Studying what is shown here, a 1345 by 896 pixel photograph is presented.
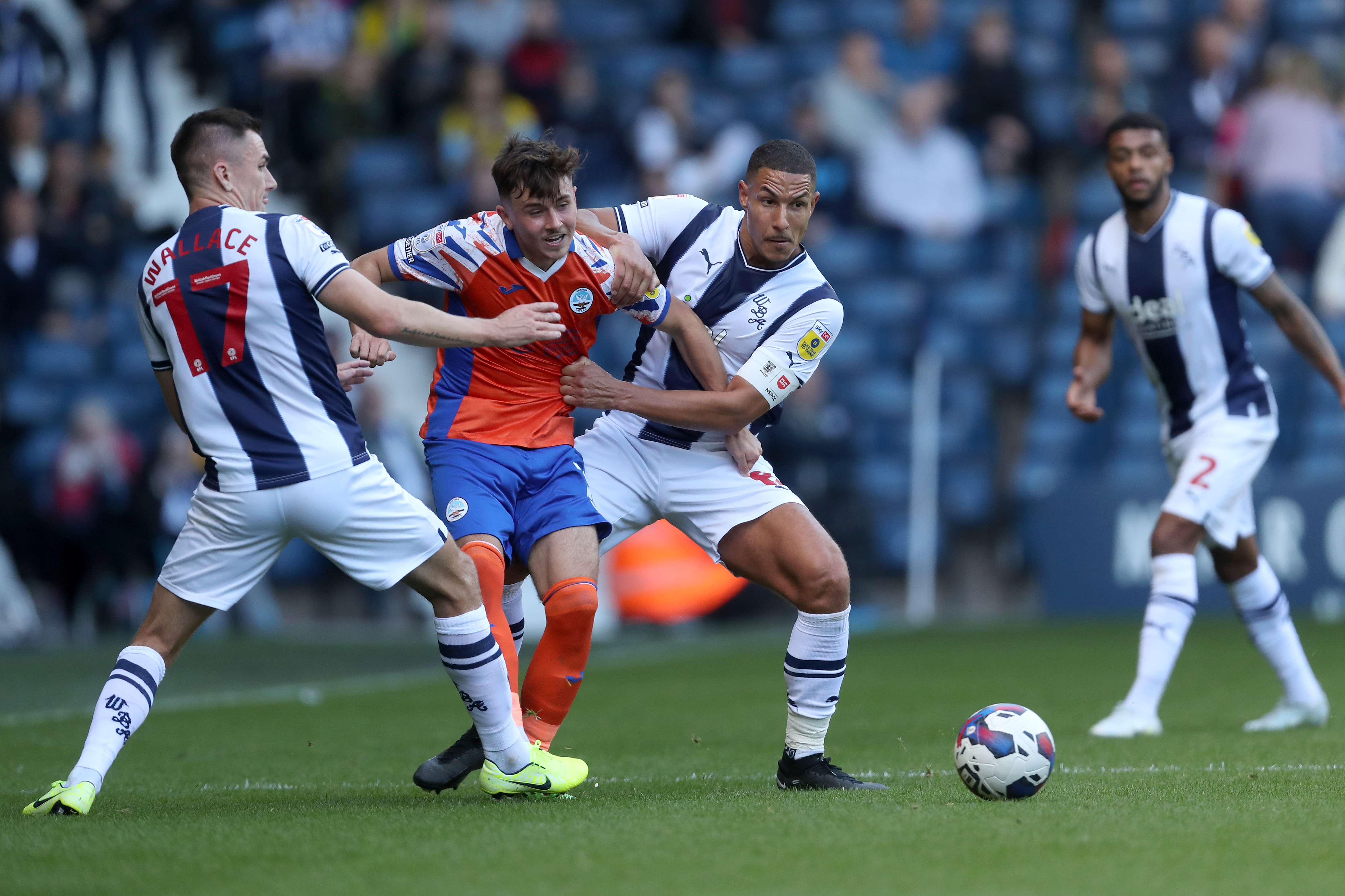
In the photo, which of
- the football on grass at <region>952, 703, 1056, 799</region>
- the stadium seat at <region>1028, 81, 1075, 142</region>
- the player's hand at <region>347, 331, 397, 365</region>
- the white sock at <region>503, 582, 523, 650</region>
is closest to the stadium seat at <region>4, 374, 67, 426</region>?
the stadium seat at <region>1028, 81, 1075, 142</region>

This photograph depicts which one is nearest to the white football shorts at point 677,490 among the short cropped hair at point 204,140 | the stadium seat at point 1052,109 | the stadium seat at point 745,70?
the short cropped hair at point 204,140

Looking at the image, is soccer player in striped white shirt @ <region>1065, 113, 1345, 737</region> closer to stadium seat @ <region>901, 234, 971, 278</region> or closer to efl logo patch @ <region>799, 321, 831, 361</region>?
efl logo patch @ <region>799, 321, 831, 361</region>

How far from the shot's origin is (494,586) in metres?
5.45

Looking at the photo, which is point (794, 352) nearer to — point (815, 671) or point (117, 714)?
point (815, 671)

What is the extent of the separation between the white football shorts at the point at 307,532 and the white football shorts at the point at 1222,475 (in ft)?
12.4

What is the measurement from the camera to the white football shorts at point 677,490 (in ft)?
19.4

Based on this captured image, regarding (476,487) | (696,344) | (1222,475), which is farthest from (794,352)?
(1222,475)

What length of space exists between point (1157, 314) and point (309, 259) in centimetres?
420

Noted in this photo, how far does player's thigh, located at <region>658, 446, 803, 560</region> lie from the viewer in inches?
232

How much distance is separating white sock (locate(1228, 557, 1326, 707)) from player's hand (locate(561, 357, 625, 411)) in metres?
3.42

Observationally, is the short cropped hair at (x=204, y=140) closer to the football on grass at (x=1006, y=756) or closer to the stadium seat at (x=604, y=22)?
the football on grass at (x=1006, y=756)

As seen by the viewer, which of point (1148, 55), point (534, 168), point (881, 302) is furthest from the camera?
point (1148, 55)

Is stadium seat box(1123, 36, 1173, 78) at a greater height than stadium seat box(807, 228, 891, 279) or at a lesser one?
greater

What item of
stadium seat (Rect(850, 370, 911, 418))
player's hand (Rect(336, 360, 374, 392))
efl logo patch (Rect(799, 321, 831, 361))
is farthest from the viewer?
stadium seat (Rect(850, 370, 911, 418))
